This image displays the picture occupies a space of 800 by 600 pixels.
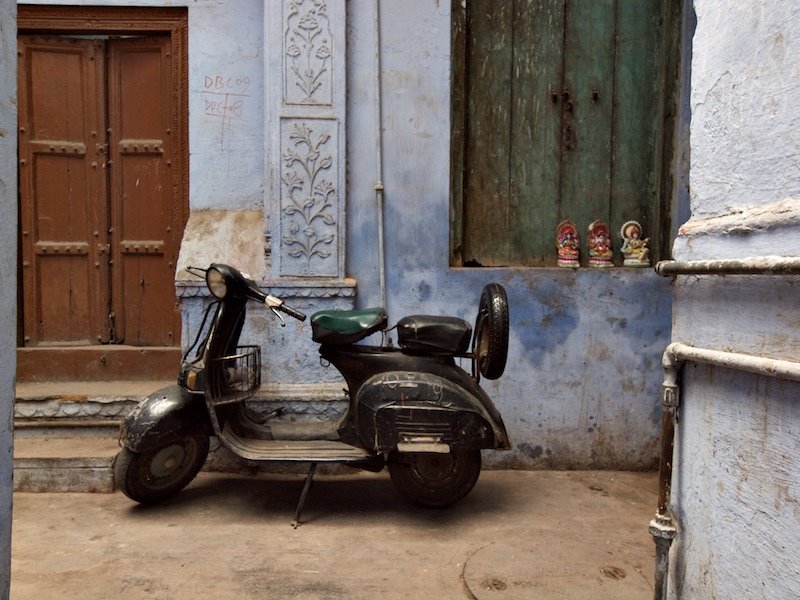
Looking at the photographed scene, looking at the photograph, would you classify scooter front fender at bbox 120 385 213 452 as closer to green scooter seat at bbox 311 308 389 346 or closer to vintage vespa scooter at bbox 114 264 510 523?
vintage vespa scooter at bbox 114 264 510 523

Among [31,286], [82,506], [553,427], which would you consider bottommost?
[82,506]

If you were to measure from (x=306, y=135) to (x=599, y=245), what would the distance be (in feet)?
6.99

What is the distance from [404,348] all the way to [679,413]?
5.45 feet

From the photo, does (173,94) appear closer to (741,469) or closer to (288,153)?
(288,153)

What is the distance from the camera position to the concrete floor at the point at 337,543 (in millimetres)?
2736

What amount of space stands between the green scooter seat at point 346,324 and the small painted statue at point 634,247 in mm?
1992

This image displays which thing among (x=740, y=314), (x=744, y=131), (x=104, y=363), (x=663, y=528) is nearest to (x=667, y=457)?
(x=663, y=528)

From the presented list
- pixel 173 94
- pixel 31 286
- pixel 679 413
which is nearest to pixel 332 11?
pixel 173 94

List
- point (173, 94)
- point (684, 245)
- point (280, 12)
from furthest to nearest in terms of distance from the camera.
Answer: point (173, 94) < point (280, 12) < point (684, 245)

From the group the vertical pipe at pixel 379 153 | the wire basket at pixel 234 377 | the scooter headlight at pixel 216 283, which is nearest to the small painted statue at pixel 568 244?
the vertical pipe at pixel 379 153

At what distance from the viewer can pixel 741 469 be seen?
1764mm

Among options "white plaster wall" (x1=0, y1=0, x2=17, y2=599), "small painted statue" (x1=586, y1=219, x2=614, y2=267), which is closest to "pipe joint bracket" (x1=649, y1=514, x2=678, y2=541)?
"white plaster wall" (x1=0, y1=0, x2=17, y2=599)

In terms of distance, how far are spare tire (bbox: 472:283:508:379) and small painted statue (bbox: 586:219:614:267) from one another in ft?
4.72

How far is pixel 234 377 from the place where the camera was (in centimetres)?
371
